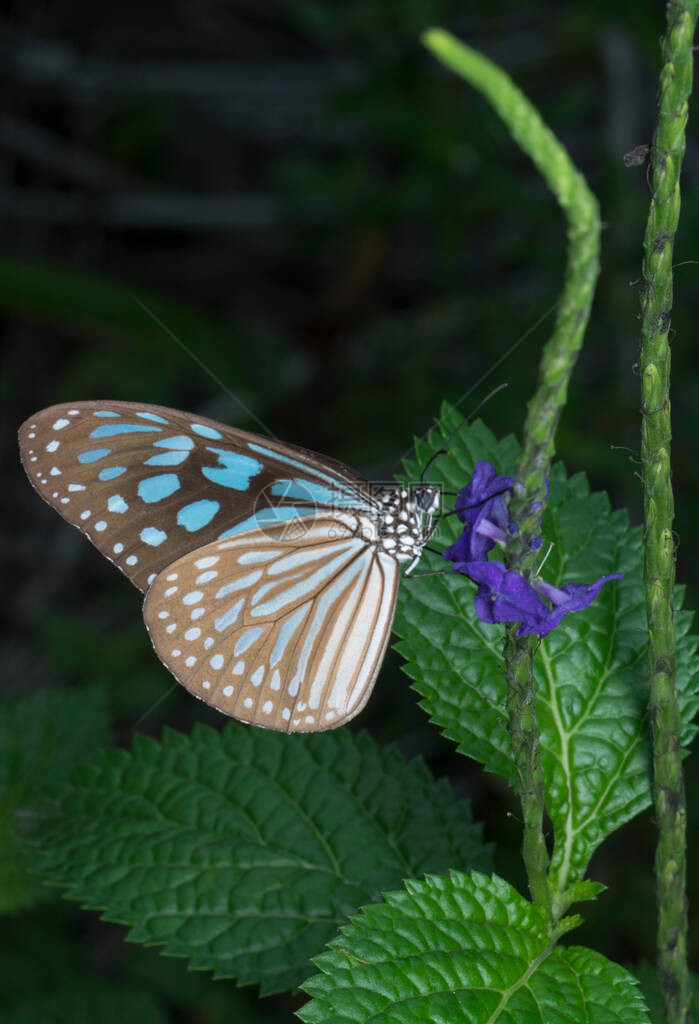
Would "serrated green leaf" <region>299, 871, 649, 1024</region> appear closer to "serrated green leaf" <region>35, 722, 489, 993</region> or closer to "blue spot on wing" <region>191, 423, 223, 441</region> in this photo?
"serrated green leaf" <region>35, 722, 489, 993</region>

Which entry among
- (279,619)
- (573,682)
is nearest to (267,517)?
(279,619)

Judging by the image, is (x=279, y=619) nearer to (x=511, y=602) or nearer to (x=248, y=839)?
(x=248, y=839)

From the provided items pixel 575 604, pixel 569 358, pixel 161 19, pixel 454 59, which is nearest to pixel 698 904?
pixel 575 604

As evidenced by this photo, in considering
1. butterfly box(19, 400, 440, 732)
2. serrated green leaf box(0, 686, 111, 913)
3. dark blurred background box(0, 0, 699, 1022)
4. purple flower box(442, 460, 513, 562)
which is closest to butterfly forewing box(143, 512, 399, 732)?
butterfly box(19, 400, 440, 732)

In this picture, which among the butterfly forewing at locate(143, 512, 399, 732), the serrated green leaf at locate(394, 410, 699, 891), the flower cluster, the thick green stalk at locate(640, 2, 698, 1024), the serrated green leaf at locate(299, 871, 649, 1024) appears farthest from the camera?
the butterfly forewing at locate(143, 512, 399, 732)

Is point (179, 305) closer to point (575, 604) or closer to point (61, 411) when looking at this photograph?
point (61, 411)

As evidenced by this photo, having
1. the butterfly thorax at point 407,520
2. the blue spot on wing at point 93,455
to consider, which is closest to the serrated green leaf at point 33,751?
the blue spot on wing at point 93,455
